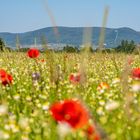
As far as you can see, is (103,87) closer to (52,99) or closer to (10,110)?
(52,99)

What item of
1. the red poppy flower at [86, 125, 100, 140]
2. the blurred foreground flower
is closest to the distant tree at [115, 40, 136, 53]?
the red poppy flower at [86, 125, 100, 140]

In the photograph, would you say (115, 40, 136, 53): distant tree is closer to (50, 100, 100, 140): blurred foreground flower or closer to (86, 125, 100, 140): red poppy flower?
(86, 125, 100, 140): red poppy flower

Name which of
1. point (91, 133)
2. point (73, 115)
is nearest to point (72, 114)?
point (73, 115)

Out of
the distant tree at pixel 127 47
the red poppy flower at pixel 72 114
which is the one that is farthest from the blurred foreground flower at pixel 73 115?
the distant tree at pixel 127 47

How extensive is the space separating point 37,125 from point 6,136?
65 centimetres

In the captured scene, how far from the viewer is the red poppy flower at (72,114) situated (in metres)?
2.07

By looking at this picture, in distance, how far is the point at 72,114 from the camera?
2113 mm

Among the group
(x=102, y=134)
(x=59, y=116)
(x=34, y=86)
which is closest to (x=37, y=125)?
(x=59, y=116)

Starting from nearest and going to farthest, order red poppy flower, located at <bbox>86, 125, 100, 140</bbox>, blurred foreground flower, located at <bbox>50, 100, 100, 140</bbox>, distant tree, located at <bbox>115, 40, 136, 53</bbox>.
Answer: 1. blurred foreground flower, located at <bbox>50, 100, 100, 140</bbox>
2. red poppy flower, located at <bbox>86, 125, 100, 140</bbox>
3. distant tree, located at <bbox>115, 40, 136, 53</bbox>

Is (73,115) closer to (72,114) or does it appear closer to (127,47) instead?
(72,114)

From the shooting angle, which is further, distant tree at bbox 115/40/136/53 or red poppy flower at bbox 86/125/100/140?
distant tree at bbox 115/40/136/53

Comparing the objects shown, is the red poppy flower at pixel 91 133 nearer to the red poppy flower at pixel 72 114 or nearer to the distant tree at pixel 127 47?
the red poppy flower at pixel 72 114

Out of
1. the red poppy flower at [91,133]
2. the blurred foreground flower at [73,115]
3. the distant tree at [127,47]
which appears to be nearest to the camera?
the blurred foreground flower at [73,115]

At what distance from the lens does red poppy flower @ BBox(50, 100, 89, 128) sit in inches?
81.5
